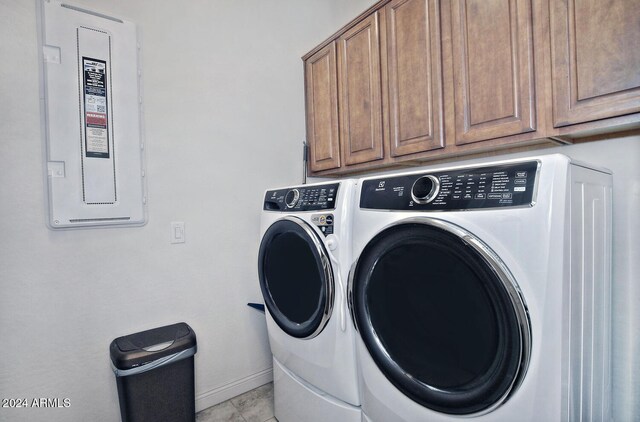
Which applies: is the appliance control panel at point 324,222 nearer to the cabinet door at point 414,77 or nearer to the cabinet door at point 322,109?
the cabinet door at point 414,77

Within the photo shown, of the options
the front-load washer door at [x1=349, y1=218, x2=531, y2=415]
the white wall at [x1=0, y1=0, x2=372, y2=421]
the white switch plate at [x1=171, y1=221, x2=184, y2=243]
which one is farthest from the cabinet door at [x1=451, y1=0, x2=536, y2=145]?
the white switch plate at [x1=171, y1=221, x2=184, y2=243]

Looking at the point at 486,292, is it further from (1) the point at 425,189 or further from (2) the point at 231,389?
(2) the point at 231,389

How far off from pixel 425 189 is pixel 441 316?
37cm

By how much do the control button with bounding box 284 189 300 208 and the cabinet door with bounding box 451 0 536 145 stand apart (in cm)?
77

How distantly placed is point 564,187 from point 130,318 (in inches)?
74.2

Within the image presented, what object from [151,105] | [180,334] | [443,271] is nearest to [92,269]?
[180,334]

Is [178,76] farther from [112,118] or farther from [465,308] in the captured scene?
[465,308]

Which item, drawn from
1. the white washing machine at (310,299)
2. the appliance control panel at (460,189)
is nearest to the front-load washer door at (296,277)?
the white washing machine at (310,299)

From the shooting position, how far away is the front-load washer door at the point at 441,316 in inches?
29.2

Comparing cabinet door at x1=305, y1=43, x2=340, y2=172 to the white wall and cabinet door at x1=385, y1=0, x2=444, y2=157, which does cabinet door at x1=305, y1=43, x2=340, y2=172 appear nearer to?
the white wall

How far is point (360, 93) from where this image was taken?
183cm

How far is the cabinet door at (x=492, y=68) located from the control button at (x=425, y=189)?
0.56 metres

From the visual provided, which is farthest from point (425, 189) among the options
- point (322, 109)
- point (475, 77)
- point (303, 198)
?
point (322, 109)

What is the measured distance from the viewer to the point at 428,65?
4.78 feet
